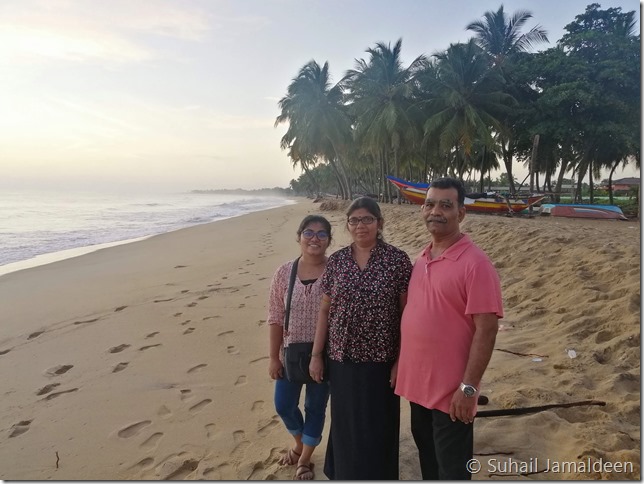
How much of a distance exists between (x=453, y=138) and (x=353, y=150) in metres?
12.0

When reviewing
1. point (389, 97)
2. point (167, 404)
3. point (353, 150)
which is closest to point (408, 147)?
point (389, 97)

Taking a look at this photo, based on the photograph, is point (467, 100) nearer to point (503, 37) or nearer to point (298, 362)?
point (503, 37)

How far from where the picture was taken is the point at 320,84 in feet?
94.9

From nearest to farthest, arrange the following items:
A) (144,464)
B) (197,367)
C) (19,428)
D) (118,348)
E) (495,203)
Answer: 1. (144,464)
2. (19,428)
3. (197,367)
4. (118,348)
5. (495,203)

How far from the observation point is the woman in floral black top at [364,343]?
182 centimetres

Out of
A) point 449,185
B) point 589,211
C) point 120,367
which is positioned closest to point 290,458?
point 449,185

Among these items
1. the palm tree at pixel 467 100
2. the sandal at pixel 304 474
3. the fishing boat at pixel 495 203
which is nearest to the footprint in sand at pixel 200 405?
the sandal at pixel 304 474

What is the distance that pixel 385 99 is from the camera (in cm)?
2475

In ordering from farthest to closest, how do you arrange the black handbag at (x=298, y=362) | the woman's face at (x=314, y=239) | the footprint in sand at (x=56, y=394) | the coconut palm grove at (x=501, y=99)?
1. the coconut palm grove at (x=501, y=99)
2. the footprint in sand at (x=56, y=394)
3. the woman's face at (x=314, y=239)
4. the black handbag at (x=298, y=362)

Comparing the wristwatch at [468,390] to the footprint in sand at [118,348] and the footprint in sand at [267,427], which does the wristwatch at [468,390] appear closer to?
the footprint in sand at [267,427]

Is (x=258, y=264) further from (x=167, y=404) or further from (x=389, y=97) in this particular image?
(x=389, y=97)

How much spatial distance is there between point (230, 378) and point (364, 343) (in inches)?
78.8

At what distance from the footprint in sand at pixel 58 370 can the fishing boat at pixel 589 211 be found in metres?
13.9
